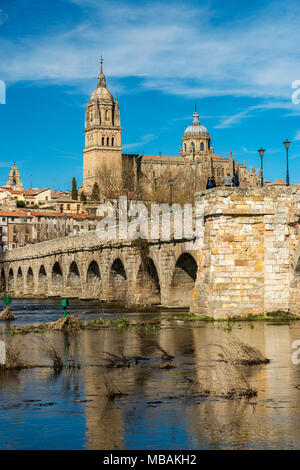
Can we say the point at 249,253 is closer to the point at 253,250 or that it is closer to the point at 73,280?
the point at 253,250

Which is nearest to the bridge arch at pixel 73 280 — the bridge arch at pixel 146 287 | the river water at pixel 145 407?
the bridge arch at pixel 146 287

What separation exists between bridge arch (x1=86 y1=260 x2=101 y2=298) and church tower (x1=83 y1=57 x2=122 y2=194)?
13136 centimetres

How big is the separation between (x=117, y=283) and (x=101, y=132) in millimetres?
145261

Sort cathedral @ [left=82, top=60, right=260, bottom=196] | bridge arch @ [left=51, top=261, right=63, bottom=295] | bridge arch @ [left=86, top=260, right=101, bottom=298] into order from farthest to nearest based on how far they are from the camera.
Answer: cathedral @ [left=82, top=60, right=260, bottom=196] < bridge arch @ [left=51, top=261, right=63, bottom=295] < bridge arch @ [left=86, top=260, right=101, bottom=298]

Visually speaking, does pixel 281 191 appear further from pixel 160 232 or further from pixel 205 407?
pixel 205 407

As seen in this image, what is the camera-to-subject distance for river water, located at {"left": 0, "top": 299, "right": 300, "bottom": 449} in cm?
830

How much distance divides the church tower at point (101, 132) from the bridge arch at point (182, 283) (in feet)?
484

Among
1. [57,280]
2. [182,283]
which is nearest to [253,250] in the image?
[182,283]

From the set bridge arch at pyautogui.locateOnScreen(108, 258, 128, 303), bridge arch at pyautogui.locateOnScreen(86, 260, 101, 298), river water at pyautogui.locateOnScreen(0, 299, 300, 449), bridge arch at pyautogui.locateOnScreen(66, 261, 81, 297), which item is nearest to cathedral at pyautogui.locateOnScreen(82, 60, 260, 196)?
bridge arch at pyautogui.locateOnScreen(66, 261, 81, 297)

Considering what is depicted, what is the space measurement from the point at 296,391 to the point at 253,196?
13597mm

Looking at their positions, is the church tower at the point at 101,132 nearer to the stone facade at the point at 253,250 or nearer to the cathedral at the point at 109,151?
the cathedral at the point at 109,151

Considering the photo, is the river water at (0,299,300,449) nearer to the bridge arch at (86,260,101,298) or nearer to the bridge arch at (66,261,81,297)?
the bridge arch at (86,260,101,298)

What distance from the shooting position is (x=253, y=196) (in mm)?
24125

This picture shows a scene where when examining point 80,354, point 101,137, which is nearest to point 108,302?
point 80,354
